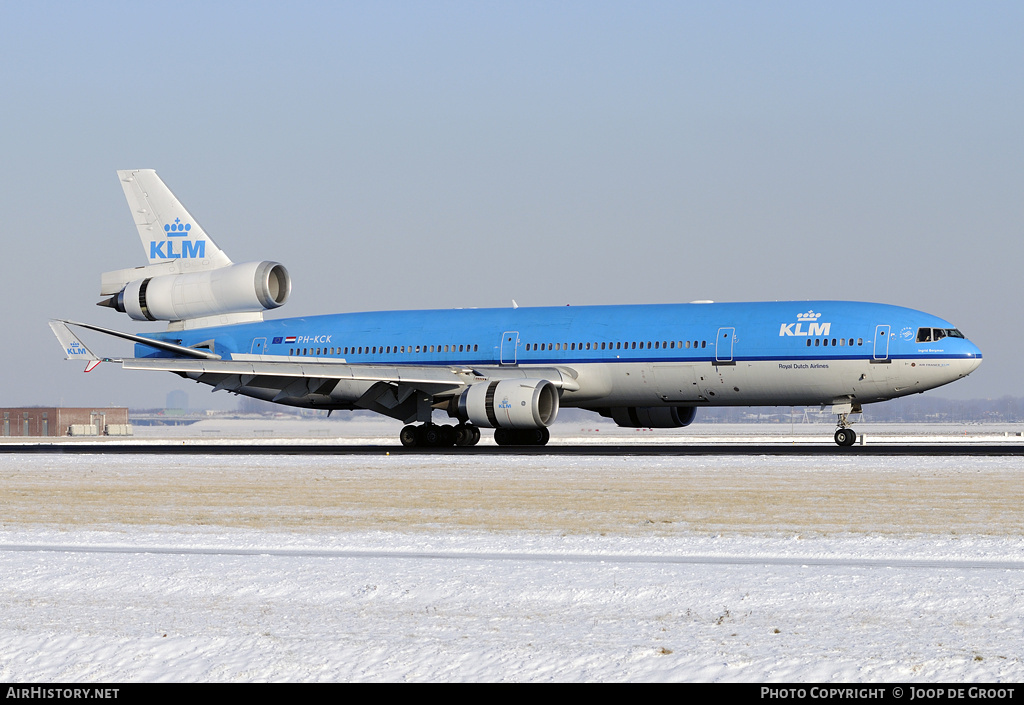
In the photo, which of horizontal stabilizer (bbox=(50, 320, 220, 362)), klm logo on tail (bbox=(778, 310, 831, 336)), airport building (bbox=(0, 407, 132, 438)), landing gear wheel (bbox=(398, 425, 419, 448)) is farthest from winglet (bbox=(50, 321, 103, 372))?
airport building (bbox=(0, 407, 132, 438))

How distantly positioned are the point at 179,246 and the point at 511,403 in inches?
639

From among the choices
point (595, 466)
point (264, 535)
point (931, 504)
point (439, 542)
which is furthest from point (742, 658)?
point (595, 466)

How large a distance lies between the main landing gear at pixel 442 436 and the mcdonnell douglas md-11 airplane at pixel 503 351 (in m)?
0.06

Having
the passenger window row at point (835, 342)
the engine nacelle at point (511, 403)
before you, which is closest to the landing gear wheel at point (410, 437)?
the engine nacelle at point (511, 403)

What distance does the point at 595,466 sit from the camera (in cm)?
2878

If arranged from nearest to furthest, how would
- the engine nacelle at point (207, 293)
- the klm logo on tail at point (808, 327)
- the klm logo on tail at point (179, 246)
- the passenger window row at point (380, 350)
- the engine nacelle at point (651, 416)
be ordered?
the klm logo on tail at point (808, 327), the passenger window row at point (380, 350), the engine nacelle at point (651, 416), the engine nacelle at point (207, 293), the klm logo on tail at point (179, 246)

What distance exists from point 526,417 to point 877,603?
27.1 metres

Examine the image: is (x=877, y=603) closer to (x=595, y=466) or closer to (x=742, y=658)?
(x=742, y=658)

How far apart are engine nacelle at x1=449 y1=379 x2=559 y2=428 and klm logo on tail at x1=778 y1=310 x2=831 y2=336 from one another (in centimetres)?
739

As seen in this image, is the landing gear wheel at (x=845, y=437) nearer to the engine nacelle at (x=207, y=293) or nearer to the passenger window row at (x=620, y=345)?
the passenger window row at (x=620, y=345)

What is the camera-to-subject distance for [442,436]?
40.8 m

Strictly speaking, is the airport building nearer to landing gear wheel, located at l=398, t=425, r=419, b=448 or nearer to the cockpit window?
landing gear wheel, located at l=398, t=425, r=419, b=448

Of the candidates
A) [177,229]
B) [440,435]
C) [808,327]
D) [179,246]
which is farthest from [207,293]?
[808,327]

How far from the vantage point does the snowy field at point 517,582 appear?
7.66 m
